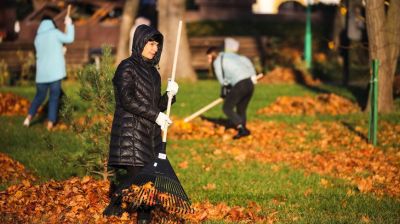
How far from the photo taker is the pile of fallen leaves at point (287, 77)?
25.4 meters

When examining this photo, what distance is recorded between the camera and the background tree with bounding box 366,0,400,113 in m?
15.8

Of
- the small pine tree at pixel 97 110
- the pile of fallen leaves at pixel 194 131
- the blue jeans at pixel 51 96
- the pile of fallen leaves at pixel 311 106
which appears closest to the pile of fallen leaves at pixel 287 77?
the pile of fallen leaves at pixel 311 106

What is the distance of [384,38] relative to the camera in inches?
629

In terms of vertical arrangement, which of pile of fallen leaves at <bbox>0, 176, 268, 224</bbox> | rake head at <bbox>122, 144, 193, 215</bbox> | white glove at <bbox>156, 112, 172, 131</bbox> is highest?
white glove at <bbox>156, 112, 172, 131</bbox>

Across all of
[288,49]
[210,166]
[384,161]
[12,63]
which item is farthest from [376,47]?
[288,49]

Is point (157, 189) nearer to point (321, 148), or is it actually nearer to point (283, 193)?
point (283, 193)

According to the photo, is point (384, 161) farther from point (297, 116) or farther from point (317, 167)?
point (297, 116)

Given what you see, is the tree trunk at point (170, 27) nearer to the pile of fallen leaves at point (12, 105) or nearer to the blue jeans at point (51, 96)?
the pile of fallen leaves at point (12, 105)

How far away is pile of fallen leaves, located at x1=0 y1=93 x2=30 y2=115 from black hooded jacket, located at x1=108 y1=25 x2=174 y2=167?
10.3m

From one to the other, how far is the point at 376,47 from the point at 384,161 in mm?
4111

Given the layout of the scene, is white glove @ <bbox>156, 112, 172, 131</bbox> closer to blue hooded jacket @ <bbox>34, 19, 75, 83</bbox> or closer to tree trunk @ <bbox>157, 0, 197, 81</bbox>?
blue hooded jacket @ <bbox>34, 19, 75, 83</bbox>

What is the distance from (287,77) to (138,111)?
18307 mm

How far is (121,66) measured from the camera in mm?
7688

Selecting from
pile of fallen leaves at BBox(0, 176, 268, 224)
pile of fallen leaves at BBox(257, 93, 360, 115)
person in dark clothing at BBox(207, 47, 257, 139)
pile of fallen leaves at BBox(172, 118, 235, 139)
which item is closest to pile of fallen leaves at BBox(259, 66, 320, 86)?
pile of fallen leaves at BBox(257, 93, 360, 115)
